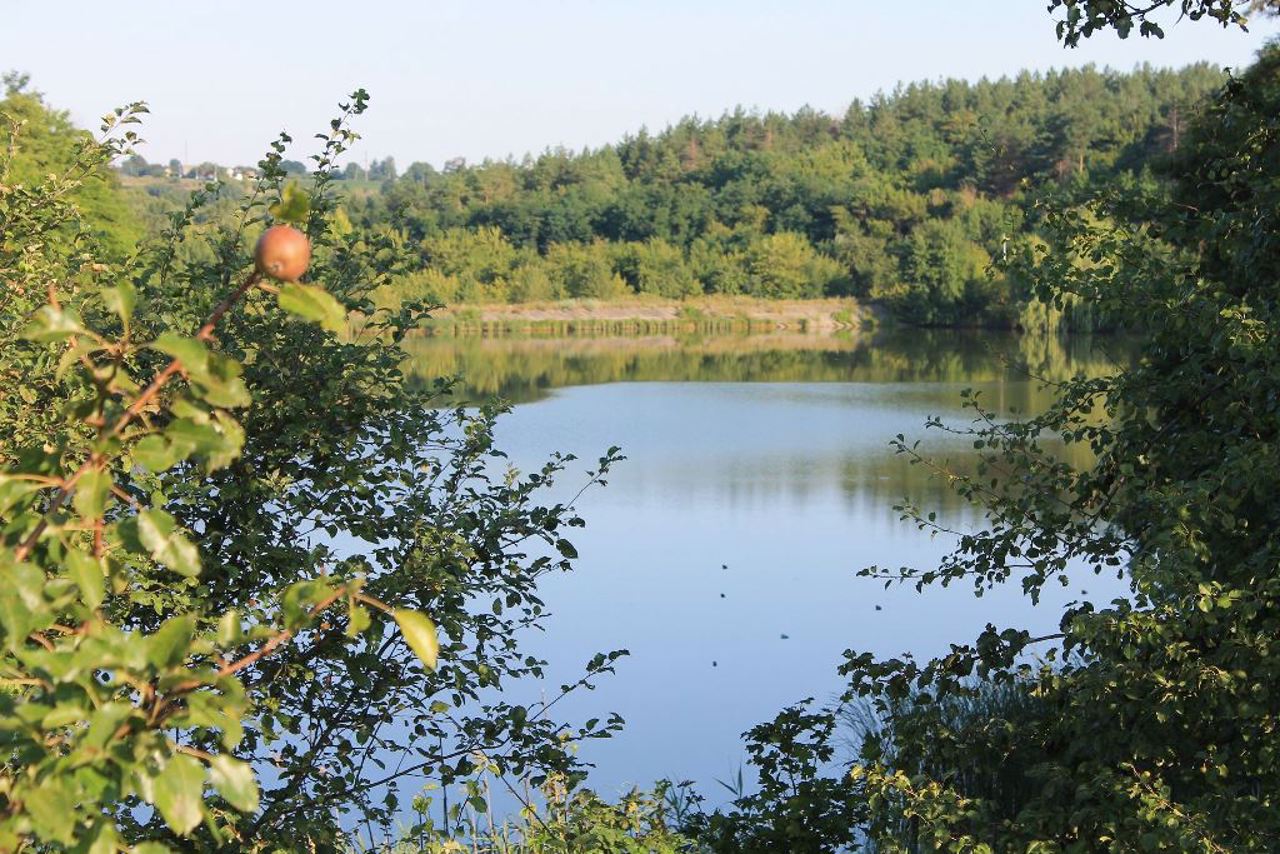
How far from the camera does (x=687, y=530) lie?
50.2ft

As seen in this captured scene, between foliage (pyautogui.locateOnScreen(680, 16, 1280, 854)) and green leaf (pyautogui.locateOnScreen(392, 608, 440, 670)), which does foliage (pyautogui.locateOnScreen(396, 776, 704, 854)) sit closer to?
foliage (pyautogui.locateOnScreen(680, 16, 1280, 854))

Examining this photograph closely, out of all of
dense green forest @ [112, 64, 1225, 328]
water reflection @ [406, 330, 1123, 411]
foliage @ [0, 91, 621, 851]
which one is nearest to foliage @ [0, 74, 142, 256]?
water reflection @ [406, 330, 1123, 411]

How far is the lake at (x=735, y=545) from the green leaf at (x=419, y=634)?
3748 mm

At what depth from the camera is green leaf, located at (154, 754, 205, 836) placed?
106 cm

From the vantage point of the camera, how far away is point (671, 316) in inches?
2330

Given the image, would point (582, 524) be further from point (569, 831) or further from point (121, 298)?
point (121, 298)

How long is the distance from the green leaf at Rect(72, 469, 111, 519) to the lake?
3710 mm

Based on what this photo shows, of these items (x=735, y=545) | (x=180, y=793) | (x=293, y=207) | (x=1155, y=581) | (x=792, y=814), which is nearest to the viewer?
(x=180, y=793)

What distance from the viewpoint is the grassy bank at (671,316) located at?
55.4m

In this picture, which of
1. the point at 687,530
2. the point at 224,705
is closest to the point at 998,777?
the point at 224,705

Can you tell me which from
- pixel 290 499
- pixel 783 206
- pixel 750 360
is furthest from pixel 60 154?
pixel 783 206

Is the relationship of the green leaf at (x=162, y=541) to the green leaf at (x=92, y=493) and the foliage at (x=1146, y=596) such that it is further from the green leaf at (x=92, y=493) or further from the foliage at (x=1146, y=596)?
the foliage at (x=1146, y=596)

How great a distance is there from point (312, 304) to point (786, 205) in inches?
2922

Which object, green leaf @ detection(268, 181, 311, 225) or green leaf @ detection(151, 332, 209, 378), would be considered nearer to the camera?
green leaf @ detection(151, 332, 209, 378)
